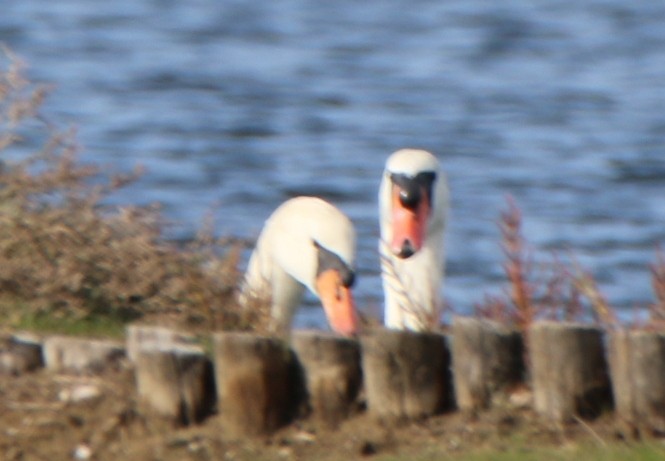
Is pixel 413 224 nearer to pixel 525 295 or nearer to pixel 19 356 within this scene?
pixel 525 295

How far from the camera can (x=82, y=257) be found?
733 centimetres


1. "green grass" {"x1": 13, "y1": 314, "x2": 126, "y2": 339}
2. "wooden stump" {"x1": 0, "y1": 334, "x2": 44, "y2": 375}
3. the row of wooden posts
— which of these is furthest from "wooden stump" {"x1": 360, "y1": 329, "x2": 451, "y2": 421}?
"green grass" {"x1": 13, "y1": 314, "x2": 126, "y2": 339}

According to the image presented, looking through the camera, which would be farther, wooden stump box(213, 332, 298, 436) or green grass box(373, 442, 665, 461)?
wooden stump box(213, 332, 298, 436)

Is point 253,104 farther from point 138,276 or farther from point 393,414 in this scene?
point 393,414

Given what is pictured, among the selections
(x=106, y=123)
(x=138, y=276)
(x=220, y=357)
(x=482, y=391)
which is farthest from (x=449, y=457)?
(x=106, y=123)

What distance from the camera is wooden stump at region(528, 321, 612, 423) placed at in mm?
5492

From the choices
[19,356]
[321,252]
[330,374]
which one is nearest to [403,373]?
[330,374]

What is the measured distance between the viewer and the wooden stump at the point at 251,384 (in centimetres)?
573

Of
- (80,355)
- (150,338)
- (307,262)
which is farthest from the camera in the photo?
(307,262)

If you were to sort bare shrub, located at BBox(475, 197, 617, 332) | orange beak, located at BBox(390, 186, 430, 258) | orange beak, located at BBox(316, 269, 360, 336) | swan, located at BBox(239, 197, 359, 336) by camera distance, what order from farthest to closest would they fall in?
orange beak, located at BBox(390, 186, 430, 258)
swan, located at BBox(239, 197, 359, 336)
orange beak, located at BBox(316, 269, 360, 336)
bare shrub, located at BBox(475, 197, 617, 332)

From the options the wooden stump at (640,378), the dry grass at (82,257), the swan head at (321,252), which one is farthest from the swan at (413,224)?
the wooden stump at (640,378)

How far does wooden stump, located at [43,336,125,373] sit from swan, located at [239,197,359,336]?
617 millimetres

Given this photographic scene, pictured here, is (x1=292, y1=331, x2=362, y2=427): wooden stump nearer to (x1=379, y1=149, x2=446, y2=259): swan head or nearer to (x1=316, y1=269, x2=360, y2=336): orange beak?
(x1=316, y1=269, x2=360, y2=336): orange beak

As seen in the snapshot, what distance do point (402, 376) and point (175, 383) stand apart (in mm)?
723
